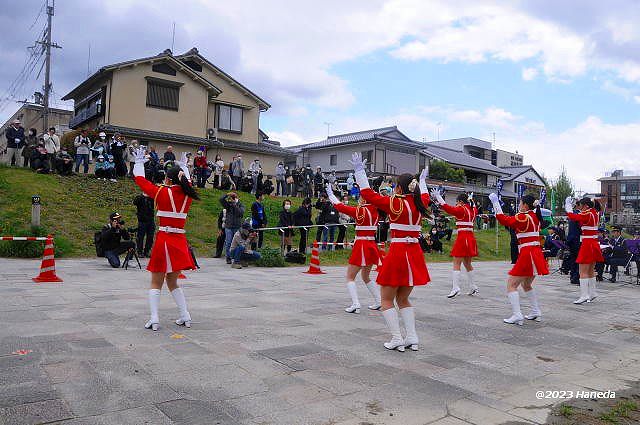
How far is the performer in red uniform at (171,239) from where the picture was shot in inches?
256

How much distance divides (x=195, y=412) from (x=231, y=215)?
37.0 ft

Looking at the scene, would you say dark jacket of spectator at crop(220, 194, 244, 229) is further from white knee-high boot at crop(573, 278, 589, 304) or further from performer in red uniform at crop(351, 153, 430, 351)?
white knee-high boot at crop(573, 278, 589, 304)

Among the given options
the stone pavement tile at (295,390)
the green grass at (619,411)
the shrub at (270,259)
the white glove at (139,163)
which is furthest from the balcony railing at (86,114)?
the green grass at (619,411)

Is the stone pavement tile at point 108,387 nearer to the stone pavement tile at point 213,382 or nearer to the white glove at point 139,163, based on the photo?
the stone pavement tile at point 213,382

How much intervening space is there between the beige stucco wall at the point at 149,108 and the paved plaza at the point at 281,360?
19.8 meters

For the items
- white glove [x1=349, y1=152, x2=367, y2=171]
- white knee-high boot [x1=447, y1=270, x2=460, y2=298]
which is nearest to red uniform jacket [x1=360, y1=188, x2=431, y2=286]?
white glove [x1=349, y1=152, x2=367, y2=171]

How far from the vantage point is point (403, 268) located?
6.05 meters

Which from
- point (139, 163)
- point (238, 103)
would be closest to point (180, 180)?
point (139, 163)

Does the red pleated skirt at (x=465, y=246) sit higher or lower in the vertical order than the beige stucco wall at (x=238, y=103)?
lower

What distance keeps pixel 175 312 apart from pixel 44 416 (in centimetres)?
392

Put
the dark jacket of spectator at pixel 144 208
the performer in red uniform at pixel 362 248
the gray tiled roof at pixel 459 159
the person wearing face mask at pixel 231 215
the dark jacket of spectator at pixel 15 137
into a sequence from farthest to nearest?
the gray tiled roof at pixel 459 159, the dark jacket of spectator at pixel 15 137, the person wearing face mask at pixel 231 215, the dark jacket of spectator at pixel 144 208, the performer in red uniform at pixel 362 248

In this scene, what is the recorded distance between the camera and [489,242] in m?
29.0

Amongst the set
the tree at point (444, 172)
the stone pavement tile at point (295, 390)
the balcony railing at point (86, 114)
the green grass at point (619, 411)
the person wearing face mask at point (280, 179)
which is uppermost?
the balcony railing at point (86, 114)

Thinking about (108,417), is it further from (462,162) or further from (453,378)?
(462,162)
